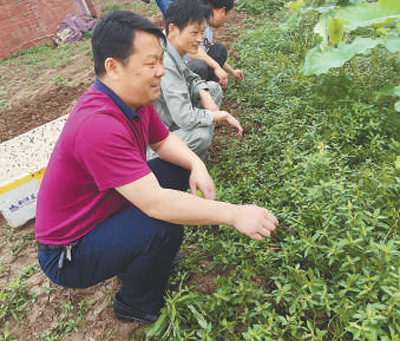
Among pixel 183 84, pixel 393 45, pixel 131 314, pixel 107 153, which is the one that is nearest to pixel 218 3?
pixel 183 84

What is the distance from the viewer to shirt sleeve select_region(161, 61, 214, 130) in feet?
7.50

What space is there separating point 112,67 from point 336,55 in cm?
196

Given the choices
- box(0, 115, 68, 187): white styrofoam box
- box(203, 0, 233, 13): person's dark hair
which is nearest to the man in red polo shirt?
box(0, 115, 68, 187): white styrofoam box

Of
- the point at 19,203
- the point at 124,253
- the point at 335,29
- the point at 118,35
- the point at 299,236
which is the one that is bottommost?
the point at 299,236

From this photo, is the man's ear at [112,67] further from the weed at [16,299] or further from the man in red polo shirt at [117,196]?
the weed at [16,299]

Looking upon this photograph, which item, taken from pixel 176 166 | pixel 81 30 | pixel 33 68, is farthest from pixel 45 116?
pixel 81 30

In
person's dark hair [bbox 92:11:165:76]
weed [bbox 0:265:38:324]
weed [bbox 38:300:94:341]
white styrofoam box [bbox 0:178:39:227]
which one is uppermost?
person's dark hair [bbox 92:11:165:76]

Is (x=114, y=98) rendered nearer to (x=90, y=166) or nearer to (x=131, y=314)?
(x=90, y=166)

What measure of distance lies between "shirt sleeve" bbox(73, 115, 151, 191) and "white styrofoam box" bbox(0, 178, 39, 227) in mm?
1508

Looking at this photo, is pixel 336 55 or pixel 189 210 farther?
pixel 336 55

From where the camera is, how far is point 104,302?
6.54ft

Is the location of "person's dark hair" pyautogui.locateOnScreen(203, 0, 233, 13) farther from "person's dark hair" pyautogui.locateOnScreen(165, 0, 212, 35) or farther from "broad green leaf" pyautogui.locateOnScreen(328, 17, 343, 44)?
"broad green leaf" pyautogui.locateOnScreen(328, 17, 343, 44)

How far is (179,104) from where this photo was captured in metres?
2.31

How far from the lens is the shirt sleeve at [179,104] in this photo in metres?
2.29
